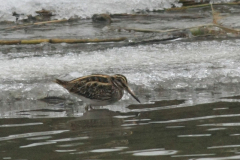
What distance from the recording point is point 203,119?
5637 millimetres

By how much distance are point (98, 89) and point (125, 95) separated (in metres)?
0.40

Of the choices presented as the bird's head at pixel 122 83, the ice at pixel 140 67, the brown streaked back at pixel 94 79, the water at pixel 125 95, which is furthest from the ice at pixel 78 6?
the bird's head at pixel 122 83

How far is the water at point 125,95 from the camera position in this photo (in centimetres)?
481

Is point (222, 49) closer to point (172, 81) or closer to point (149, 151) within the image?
point (172, 81)

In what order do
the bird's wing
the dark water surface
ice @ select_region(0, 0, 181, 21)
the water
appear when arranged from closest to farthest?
the dark water surface → the water → the bird's wing → ice @ select_region(0, 0, 181, 21)

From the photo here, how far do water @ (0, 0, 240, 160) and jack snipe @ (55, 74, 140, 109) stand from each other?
0.42 ft

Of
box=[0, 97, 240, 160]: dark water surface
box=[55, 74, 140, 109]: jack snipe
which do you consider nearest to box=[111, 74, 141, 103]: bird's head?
box=[55, 74, 140, 109]: jack snipe

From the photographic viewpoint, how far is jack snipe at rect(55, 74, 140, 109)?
6.72 metres

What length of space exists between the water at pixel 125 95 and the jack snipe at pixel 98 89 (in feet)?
0.42

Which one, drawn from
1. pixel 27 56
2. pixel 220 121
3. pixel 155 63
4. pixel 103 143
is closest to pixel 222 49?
pixel 155 63

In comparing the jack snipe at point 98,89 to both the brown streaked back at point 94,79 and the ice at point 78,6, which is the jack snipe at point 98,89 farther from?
the ice at point 78,6

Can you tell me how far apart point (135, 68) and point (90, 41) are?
187 centimetres

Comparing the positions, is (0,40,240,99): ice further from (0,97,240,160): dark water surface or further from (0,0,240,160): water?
(0,97,240,160): dark water surface

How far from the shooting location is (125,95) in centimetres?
716
